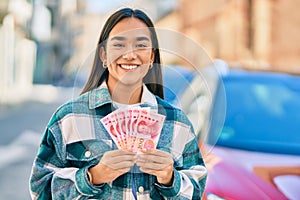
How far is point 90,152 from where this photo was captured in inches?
47.1

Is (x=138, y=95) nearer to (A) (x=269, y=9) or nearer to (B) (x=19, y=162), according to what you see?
(B) (x=19, y=162)

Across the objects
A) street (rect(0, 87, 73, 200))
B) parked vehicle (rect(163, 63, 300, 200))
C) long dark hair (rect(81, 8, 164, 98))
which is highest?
long dark hair (rect(81, 8, 164, 98))

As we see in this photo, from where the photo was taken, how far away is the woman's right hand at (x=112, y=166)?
112 centimetres

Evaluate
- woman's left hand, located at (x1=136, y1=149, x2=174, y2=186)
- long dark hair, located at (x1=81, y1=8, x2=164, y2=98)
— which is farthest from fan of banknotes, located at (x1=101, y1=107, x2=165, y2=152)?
long dark hair, located at (x1=81, y1=8, x2=164, y2=98)

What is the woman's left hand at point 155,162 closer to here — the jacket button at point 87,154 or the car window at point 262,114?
the jacket button at point 87,154

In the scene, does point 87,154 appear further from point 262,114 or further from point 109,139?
point 262,114

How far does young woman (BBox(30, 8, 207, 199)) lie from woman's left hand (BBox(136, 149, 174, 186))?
0.06 feet

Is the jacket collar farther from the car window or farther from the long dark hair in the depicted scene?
the car window

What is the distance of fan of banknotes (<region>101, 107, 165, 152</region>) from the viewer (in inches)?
44.3

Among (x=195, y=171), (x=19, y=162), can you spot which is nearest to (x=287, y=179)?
(x=195, y=171)

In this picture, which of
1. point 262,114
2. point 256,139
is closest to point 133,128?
point 256,139

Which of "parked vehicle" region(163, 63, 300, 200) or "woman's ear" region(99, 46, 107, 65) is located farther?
"parked vehicle" region(163, 63, 300, 200)

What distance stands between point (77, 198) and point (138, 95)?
276 millimetres

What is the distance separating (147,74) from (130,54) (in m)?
0.07
